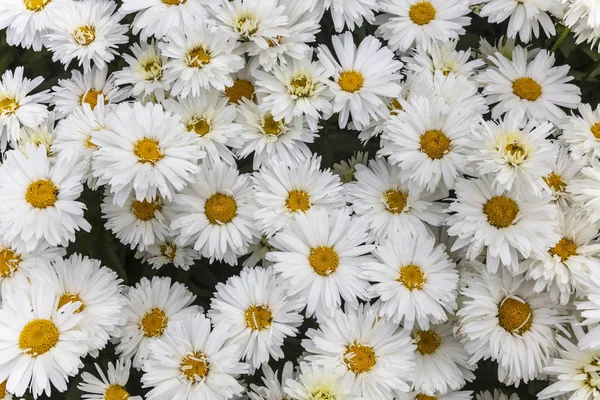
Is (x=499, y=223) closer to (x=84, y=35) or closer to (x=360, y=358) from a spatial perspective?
(x=360, y=358)

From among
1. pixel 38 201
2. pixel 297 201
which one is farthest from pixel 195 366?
pixel 38 201

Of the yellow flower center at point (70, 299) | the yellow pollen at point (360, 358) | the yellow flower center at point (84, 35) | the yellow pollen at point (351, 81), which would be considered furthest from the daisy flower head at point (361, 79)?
the yellow flower center at point (70, 299)

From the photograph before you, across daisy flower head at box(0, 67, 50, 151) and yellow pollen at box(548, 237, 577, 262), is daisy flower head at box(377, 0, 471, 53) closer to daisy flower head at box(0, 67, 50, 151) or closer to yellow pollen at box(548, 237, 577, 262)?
yellow pollen at box(548, 237, 577, 262)

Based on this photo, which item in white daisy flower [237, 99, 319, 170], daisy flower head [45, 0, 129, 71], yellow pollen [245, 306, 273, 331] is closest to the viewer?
yellow pollen [245, 306, 273, 331]

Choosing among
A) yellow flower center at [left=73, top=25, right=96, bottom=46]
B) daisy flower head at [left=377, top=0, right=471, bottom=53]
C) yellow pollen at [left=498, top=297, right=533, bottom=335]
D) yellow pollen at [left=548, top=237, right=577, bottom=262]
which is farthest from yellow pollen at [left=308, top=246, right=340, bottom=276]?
yellow flower center at [left=73, top=25, right=96, bottom=46]

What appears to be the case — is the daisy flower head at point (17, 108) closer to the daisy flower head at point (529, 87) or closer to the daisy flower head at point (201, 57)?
the daisy flower head at point (201, 57)

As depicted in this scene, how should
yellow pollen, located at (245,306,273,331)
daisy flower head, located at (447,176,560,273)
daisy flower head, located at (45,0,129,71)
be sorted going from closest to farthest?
daisy flower head, located at (447,176,560,273)
yellow pollen, located at (245,306,273,331)
daisy flower head, located at (45,0,129,71)

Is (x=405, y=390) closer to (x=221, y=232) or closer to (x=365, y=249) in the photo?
(x=365, y=249)
